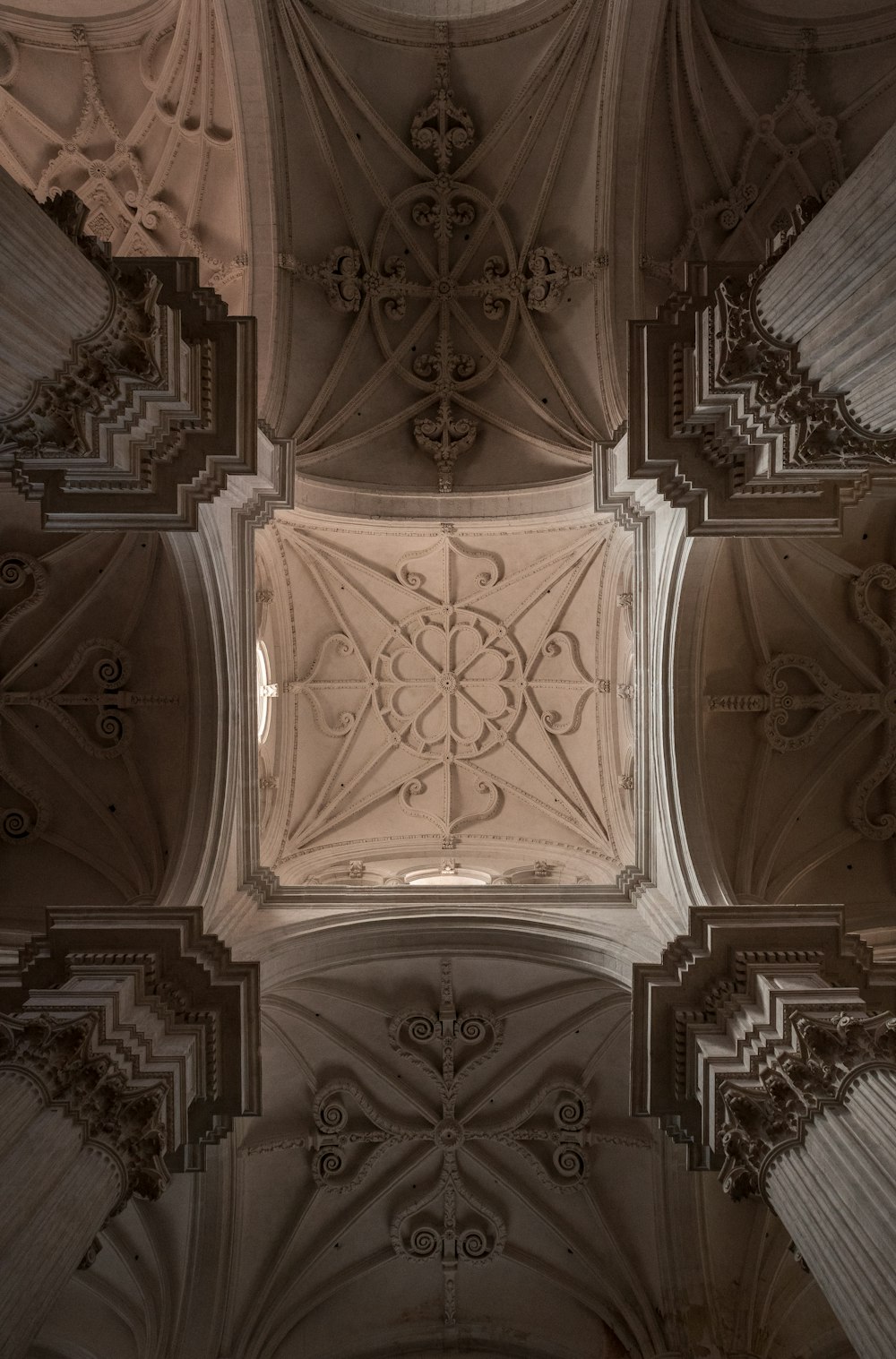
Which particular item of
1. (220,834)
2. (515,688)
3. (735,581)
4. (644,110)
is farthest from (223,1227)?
(644,110)

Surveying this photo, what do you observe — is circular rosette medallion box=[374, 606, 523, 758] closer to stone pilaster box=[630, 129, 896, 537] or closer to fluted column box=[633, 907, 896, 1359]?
stone pilaster box=[630, 129, 896, 537]

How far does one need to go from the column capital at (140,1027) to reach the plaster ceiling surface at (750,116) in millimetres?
9566

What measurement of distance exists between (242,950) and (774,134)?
1140 centimetres

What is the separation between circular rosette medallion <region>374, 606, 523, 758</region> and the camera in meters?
14.5

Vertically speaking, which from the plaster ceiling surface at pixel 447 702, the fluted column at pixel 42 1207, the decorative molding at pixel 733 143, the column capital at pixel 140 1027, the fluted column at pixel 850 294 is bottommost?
the fluted column at pixel 42 1207

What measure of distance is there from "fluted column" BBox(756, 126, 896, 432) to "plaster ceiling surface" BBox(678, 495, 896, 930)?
494cm

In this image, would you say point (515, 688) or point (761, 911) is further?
point (515, 688)

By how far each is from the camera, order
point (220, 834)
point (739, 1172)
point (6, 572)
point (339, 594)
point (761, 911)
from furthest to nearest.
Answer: point (339, 594)
point (6, 572)
point (220, 834)
point (761, 911)
point (739, 1172)

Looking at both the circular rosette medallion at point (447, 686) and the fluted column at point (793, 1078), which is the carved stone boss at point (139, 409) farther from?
the circular rosette medallion at point (447, 686)

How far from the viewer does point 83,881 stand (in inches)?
475

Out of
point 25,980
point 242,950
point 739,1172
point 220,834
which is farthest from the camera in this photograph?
point 220,834

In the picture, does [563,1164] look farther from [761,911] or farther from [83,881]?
[83,881]

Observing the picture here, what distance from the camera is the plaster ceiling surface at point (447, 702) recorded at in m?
13.6

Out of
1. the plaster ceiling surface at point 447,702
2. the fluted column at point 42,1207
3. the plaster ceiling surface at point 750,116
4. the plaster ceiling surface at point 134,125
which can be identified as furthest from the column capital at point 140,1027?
the plaster ceiling surface at point 750,116
